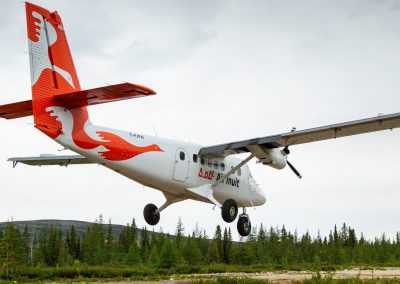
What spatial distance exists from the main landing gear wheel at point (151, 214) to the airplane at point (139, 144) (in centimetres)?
5

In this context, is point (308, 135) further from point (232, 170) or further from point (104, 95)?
point (104, 95)

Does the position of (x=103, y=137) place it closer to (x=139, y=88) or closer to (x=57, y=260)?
(x=139, y=88)

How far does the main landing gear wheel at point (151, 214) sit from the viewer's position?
3406 cm

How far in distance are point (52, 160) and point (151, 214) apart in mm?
7294

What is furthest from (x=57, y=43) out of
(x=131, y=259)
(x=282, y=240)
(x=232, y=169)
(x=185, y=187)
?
(x=282, y=240)

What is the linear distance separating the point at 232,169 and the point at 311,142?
432 centimetres

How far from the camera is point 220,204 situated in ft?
107

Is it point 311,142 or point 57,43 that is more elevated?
point 57,43

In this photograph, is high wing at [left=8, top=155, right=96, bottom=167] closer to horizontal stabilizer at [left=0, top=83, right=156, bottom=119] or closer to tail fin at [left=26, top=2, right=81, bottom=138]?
horizontal stabilizer at [left=0, top=83, right=156, bottom=119]

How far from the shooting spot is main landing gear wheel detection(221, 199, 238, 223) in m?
32.5

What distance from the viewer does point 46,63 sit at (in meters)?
25.8

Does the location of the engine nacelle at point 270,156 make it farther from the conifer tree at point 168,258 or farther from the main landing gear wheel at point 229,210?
the conifer tree at point 168,258

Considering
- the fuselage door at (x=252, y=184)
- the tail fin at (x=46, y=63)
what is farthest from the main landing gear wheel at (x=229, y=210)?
the tail fin at (x=46, y=63)

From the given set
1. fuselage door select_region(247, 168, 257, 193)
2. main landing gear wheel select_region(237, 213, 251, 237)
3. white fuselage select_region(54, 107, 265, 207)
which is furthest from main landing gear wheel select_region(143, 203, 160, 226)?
fuselage door select_region(247, 168, 257, 193)
